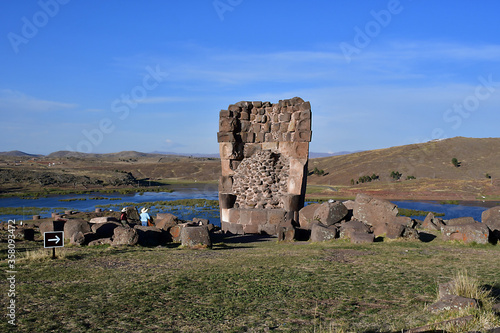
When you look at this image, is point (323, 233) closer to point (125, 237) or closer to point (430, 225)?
point (430, 225)

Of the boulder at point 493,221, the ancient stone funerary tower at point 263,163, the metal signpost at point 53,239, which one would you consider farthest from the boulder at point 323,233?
the metal signpost at point 53,239

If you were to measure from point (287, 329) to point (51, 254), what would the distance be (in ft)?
22.5

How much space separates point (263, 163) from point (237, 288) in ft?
40.7

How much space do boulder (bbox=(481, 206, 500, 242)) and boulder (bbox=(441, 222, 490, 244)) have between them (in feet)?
1.62

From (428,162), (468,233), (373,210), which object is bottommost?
(468,233)

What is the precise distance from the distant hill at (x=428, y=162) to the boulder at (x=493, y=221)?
68.0m

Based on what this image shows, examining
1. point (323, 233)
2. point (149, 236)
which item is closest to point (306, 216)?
point (323, 233)

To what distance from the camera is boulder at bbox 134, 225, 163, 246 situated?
12.6 m

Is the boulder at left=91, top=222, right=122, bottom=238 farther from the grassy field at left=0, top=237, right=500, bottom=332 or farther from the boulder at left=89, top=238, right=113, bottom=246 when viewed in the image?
the grassy field at left=0, top=237, right=500, bottom=332

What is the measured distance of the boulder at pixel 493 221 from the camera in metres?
12.2

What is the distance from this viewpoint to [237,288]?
688 centimetres

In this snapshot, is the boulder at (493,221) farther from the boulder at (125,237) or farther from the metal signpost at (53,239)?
the metal signpost at (53,239)

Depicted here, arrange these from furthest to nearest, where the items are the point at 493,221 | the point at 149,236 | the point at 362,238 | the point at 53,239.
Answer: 1. the point at 493,221
2. the point at 149,236
3. the point at 362,238
4. the point at 53,239

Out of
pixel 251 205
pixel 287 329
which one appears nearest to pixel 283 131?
pixel 251 205
